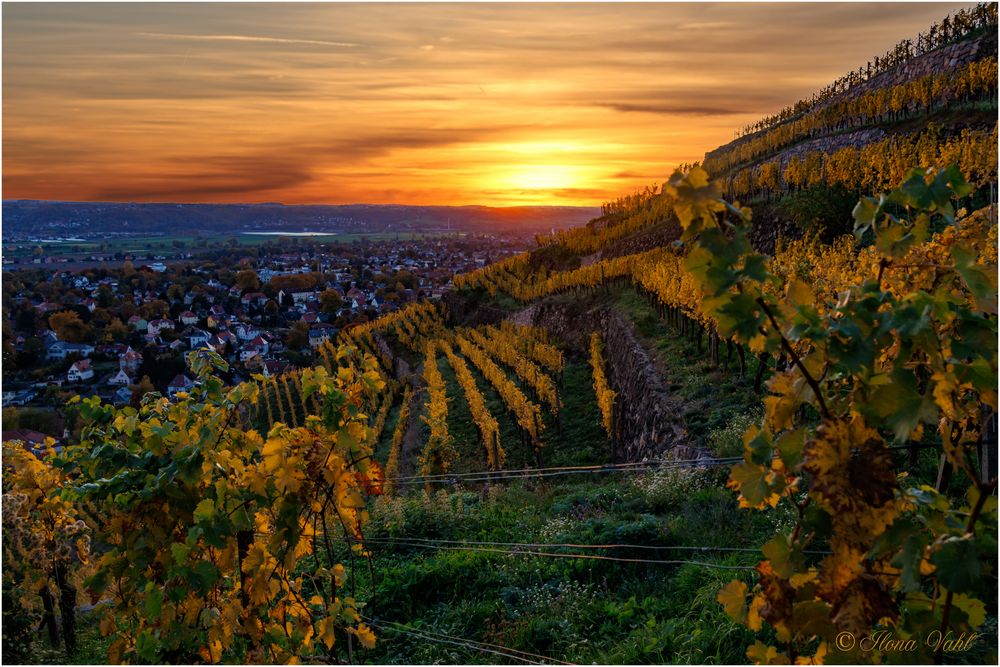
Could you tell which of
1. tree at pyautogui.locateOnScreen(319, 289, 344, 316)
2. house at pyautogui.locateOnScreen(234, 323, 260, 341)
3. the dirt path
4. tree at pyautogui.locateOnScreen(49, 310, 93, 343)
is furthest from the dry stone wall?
tree at pyautogui.locateOnScreen(319, 289, 344, 316)

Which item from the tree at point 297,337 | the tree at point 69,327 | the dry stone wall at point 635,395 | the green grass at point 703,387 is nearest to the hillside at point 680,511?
the green grass at point 703,387

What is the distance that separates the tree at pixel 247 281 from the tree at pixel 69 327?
111 feet

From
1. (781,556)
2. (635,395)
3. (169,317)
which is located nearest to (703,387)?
(635,395)

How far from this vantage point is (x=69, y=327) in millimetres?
76000

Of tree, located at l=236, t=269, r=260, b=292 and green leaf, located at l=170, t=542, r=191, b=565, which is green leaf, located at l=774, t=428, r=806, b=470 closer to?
green leaf, located at l=170, t=542, r=191, b=565

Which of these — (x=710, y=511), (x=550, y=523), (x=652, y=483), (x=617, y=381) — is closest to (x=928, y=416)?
(x=710, y=511)

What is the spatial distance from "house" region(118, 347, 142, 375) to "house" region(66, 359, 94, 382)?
2.79 metres

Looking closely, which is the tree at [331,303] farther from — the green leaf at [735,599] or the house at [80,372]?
the green leaf at [735,599]

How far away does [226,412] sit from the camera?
427 centimetres

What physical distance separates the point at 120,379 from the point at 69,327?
16505 mm

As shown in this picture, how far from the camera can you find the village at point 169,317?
65250mm

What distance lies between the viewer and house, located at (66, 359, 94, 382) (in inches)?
2559

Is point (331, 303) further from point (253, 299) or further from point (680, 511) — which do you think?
point (680, 511)

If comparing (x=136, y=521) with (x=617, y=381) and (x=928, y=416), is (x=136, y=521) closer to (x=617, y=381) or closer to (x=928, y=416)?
(x=928, y=416)
